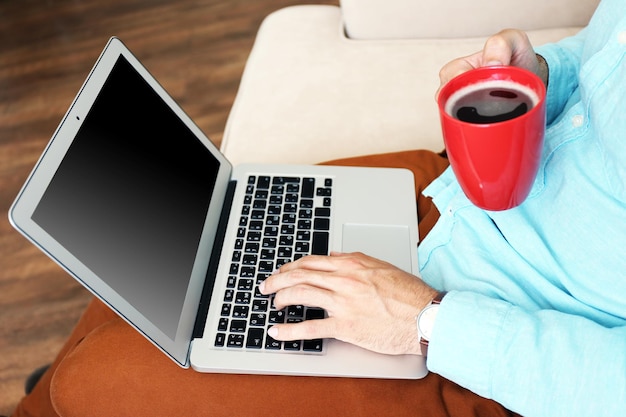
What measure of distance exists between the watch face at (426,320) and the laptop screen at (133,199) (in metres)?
0.31

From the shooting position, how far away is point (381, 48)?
1.41 m

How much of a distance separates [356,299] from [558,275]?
0.26 m

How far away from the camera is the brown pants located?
→ 0.81 m

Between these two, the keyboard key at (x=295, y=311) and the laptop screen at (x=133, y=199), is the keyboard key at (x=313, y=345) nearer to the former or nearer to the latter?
the keyboard key at (x=295, y=311)

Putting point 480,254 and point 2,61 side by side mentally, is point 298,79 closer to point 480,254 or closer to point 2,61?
point 480,254

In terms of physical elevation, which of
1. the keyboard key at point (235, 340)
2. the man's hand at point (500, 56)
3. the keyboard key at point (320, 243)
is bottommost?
the keyboard key at point (320, 243)

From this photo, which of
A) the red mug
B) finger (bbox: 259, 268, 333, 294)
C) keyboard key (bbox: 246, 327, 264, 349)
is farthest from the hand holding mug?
keyboard key (bbox: 246, 327, 264, 349)

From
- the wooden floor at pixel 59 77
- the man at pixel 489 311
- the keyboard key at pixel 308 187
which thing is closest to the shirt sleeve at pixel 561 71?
the man at pixel 489 311

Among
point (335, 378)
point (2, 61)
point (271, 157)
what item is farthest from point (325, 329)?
point (2, 61)

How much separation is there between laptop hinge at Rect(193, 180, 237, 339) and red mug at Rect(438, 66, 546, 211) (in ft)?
1.34

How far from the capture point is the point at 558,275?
0.82 metres

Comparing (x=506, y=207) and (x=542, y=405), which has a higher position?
(x=506, y=207)

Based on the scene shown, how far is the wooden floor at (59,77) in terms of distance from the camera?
5.32ft

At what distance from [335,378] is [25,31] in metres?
2.39
